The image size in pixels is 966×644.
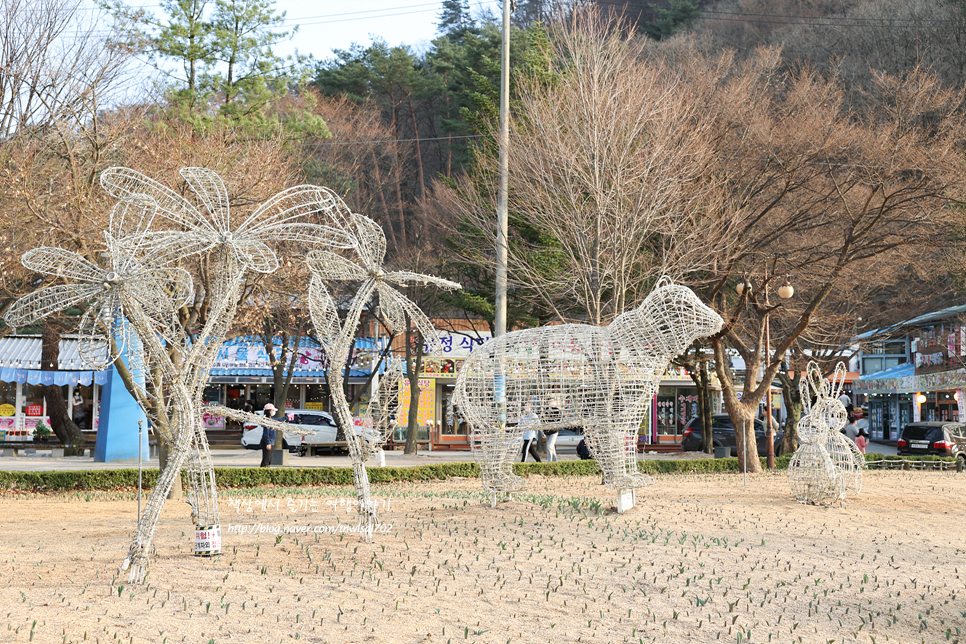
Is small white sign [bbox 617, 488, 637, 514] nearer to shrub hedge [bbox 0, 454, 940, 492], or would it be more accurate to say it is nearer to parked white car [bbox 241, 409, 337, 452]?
shrub hedge [bbox 0, 454, 940, 492]

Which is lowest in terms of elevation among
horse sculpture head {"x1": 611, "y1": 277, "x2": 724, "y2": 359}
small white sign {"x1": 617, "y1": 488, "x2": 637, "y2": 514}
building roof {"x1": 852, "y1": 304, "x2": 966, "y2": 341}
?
small white sign {"x1": 617, "y1": 488, "x2": 637, "y2": 514}

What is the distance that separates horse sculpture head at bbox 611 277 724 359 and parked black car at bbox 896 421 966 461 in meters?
17.3

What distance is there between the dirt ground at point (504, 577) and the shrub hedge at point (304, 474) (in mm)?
3825

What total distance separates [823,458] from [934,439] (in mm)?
14827

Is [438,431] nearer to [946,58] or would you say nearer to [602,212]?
[602,212]

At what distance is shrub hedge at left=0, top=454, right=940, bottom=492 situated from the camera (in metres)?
15.5

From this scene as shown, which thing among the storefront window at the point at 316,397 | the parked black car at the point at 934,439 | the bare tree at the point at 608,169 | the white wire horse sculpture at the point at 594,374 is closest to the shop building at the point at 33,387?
the storefront window at the point at 316,397

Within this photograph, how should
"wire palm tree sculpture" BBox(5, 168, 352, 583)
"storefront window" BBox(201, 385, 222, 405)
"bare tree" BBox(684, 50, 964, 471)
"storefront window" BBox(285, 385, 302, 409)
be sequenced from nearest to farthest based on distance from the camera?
"wire palm tree sculpture" BBox(5, 168, 352, 583), "bare tree" BBox(684, 50, 964, 471), "storefront window" BBox(201, 385, 222, 405), "storefront window" BBox(285, 385, 302, 409)

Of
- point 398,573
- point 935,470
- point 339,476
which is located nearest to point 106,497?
point 339,476

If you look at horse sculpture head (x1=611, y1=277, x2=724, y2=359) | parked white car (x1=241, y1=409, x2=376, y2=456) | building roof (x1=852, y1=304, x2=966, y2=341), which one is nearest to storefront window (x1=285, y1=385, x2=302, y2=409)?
parked white car (x1=241, y1=409, x2=376, y2=456)

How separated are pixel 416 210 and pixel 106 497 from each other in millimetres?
19929

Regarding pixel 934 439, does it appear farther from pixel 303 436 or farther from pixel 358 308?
pixel 358 308

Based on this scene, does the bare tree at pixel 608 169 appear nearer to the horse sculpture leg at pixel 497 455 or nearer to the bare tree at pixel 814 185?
the bare tree at pixel 814 185

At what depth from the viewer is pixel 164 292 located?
805 centimetres
